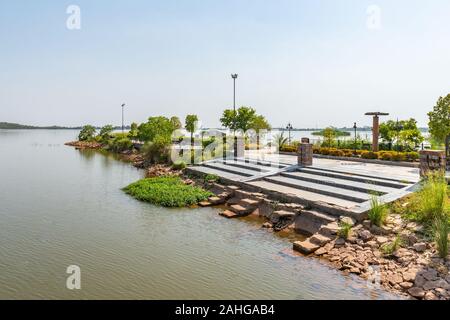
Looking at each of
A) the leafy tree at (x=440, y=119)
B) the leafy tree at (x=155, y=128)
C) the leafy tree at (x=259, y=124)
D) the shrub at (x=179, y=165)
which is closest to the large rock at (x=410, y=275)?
the leafy tree at (x=440, y=119)

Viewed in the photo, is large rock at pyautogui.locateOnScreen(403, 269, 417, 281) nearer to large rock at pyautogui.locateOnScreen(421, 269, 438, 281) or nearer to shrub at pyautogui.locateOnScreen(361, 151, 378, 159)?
large rock at pyautogui.locateOnScreen(421, 269, 438, 281)

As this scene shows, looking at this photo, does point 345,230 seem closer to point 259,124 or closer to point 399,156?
point 399,156

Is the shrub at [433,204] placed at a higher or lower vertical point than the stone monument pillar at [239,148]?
lower

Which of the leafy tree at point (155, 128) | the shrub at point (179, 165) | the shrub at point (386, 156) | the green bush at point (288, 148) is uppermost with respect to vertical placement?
the leafy tree at point (155, 128)

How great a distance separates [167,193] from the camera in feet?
48.5

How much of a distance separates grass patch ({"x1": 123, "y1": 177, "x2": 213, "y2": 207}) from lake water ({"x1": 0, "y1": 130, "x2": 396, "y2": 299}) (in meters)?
0.71

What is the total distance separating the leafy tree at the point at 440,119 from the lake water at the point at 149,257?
11.1 meters

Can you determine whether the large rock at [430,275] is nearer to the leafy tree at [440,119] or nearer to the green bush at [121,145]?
the leafy tree at [440,119]

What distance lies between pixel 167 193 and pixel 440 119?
1339cm

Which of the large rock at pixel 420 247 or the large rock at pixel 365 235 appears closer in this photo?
the large rock at pixel 420 247

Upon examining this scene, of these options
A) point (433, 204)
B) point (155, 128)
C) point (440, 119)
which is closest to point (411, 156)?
point (440, 119)

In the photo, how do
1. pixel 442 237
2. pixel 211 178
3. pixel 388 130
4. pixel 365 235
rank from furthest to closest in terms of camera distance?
pixel 388 130 → pixel 211 178 → pixel 365 235 → pixel 442 237

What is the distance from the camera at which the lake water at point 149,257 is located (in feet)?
22.2

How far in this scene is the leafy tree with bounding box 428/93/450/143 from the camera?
16.1 meters
